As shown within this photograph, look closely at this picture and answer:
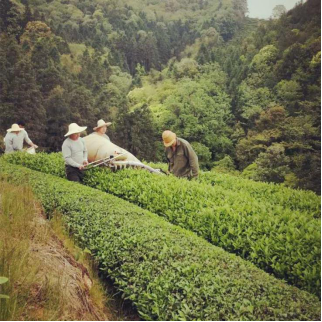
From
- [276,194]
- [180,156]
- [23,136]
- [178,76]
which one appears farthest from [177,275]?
[23,136]

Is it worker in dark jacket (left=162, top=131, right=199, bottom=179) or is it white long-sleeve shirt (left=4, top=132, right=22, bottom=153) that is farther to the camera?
white long-sleeve shirt (left=4, top=132, right=22, bottom=153)

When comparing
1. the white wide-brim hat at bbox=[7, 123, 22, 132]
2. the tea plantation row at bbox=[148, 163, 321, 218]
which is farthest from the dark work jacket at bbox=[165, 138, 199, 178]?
the white wide-brim hat at bbox=[7, 123, 22, 132]

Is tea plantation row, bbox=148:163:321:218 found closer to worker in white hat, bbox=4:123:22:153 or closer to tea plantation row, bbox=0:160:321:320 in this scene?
tea plantation row, bbox=0:160:321:320

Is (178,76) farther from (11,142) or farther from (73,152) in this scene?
(11,142)

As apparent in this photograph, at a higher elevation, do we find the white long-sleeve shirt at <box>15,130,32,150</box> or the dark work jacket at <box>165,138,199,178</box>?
the white long-sleeve shirt at <box>15,130,32,150</box>

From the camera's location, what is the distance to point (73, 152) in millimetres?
6496

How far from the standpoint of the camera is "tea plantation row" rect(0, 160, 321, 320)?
2.55 metres

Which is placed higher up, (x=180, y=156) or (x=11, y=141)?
(x=11, y=141)

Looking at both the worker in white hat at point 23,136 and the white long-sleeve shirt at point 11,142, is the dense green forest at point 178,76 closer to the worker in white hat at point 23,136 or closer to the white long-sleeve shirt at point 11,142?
the worker in white hat at point 23,136

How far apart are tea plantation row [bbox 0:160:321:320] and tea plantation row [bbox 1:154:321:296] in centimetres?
34

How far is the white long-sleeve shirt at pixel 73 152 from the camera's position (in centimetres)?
640

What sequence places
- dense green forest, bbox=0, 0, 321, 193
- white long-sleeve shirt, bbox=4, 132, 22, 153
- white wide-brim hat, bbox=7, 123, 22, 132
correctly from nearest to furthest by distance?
dense green forest, bbox=0, 0, 321, 193 → white wide-brim hat, bbox=7, 123, 22, 132 → white long-sleeve shirt, bbox=4, 132, 22, 153

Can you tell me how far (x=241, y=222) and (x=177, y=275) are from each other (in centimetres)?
136

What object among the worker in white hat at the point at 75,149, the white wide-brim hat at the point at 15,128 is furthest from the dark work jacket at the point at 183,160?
the white wide-brim hat at the point at 15,128
